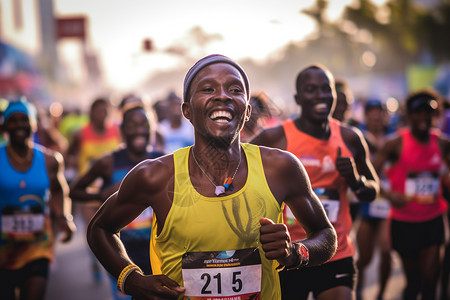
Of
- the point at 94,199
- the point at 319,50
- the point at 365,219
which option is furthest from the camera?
the point at 319,50

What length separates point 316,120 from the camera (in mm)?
3721

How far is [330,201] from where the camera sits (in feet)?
11.9

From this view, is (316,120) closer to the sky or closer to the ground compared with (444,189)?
closer to the sky

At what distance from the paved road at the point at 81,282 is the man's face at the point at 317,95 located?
2844mm

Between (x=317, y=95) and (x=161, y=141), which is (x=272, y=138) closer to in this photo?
(x=317, y=95)

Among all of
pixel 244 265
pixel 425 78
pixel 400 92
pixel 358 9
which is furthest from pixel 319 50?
pixel 244 265

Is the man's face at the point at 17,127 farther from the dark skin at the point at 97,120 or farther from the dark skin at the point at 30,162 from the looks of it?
the dark skin at the point at 97,120

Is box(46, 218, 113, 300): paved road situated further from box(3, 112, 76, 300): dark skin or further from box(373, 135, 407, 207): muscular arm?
box(373, 135, 407, 207): muscular arm

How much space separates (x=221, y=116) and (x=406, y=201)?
127 inches

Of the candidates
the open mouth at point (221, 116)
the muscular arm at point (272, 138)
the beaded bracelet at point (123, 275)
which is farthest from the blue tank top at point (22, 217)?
the open mouth at point (221, 116)

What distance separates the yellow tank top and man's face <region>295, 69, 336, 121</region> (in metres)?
1.52

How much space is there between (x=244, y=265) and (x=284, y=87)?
46853 mm

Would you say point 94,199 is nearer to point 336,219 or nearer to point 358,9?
point 336,219

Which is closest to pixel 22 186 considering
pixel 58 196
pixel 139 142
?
pixel 58 196
